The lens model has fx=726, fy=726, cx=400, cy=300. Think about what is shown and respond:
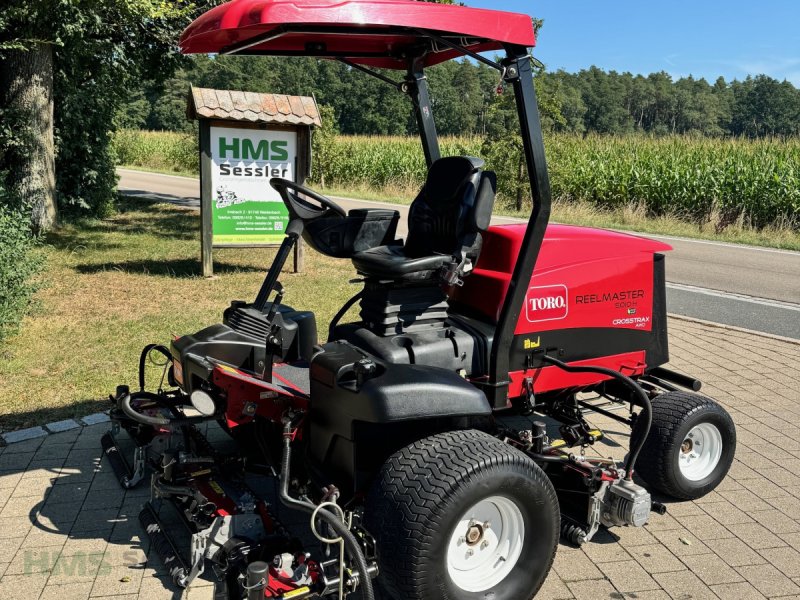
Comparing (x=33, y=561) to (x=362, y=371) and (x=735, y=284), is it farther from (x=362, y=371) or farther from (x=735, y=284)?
(x=735, y=284)

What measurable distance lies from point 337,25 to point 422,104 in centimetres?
134

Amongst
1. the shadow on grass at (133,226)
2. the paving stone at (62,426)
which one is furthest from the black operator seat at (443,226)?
the shadow on grass at (133,226)

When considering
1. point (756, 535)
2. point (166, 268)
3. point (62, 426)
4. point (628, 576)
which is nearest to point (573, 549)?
point (628, 576)

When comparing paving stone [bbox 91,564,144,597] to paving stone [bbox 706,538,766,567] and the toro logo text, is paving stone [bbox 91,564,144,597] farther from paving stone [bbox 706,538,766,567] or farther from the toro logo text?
paving stone [bbox 706,538,766,567]

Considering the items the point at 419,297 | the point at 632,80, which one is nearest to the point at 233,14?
the point at 419,297

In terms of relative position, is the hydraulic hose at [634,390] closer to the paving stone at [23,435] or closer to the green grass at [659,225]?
the paving stone at [23,435]

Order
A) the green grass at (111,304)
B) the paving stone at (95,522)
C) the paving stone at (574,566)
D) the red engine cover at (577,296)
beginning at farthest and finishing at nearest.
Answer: the green grass at (111,304) → the red engine cover at (577,296) → the paving stone at (95,522) → the paving stone at (574,566)

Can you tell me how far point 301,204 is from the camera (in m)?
Answer: 3.60

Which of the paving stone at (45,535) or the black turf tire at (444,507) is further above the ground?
the black turf tire at (444,507)

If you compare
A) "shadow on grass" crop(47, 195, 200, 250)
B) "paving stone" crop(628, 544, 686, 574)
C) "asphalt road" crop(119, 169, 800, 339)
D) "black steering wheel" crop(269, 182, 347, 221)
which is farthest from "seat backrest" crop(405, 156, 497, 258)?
"shadow on grass" crop(47, 195, 200, 250)

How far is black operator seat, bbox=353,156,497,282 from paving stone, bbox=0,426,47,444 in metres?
2.41

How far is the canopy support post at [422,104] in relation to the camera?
12.8 feet

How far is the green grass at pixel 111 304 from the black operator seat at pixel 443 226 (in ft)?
8.34

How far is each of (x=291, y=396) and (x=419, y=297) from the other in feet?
2.40
